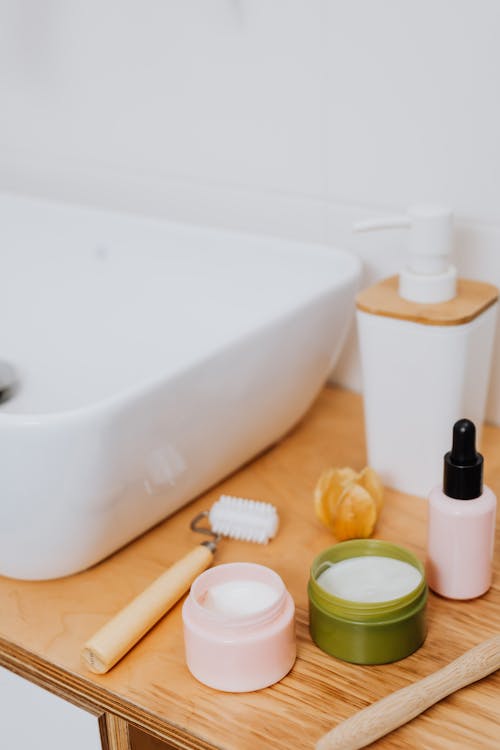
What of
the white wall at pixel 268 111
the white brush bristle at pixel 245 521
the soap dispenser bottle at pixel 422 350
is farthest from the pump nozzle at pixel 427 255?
the white brush bristle at pixel 245 521

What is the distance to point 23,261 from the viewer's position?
1.18 m

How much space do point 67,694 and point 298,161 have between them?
587mm

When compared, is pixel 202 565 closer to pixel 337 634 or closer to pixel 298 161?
pixel 337 634

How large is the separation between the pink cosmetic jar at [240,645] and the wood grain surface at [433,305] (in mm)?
272

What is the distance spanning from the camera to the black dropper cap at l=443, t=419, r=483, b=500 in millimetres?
684

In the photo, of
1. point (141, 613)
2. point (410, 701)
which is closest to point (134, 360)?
point (141, 613)

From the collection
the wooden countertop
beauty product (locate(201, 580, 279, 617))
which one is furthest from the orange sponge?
beauty product (locate(201, 580, 279, 617))

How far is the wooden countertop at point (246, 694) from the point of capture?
626mm

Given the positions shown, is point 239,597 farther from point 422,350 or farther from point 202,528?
point 422,350

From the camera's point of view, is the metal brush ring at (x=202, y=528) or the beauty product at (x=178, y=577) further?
the metal brush ring at (x=202, y=528)

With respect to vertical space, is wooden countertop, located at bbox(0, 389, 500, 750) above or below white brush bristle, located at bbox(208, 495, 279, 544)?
below

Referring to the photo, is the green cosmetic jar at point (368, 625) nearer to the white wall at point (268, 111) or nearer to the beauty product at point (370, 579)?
the beauty product at point (370, 579)

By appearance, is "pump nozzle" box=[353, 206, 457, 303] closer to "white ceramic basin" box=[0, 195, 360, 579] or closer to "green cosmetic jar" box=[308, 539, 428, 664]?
"white ceramic basin" box=[0, 195, 360, 579]

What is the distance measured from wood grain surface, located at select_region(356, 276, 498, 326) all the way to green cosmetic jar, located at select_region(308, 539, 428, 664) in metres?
0.22
